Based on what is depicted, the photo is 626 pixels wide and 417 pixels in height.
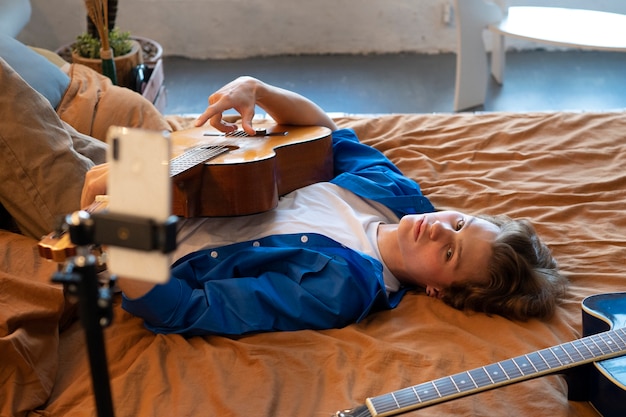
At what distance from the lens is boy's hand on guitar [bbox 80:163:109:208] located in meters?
1.40

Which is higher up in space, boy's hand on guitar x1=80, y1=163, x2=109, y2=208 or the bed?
boy's hand on guitar x1=80, y1=163, x2=109, y2=208

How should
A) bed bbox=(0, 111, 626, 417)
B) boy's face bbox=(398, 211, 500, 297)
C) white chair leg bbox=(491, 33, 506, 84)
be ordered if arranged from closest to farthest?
bed bbox=(0, 111, 626, 417)
boy's face bbox=(398, 211, 500, 297)
white chair leg bbox=(491, 33, 506, 84)

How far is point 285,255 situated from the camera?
60.2 inches

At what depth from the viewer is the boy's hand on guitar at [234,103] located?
1.74 metres

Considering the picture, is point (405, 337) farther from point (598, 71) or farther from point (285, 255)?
point (598, 71)

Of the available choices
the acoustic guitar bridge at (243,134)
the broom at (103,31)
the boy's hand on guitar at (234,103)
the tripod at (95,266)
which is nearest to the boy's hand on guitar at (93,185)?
the boy's hand on guitar at (234,103)

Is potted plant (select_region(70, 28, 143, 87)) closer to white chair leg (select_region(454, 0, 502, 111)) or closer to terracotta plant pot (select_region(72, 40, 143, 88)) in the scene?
terracotta plant pot (select_region(72, 40, 143, 88))

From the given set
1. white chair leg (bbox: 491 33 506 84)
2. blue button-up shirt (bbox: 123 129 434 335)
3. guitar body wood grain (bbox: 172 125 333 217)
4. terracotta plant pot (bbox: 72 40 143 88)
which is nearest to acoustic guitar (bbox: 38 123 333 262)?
guitar body wood grain (bbox: 172 125 333 217)

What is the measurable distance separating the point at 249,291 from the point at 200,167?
0.28 meters

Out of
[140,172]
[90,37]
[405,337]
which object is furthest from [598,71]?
[140,172]

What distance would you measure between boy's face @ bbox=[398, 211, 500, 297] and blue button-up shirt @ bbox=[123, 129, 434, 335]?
9 cm

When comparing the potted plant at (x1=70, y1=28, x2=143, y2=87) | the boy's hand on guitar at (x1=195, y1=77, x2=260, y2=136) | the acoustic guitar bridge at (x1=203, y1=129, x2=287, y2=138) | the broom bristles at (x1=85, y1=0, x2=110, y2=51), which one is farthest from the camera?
the potted plant at (x1=70, y1=28, x2=143, y2=87)

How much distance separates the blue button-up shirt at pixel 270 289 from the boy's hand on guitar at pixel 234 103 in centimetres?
36

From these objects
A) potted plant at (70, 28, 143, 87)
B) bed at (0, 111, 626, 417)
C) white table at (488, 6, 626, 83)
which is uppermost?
white table at (488, 6, 626, 83)
